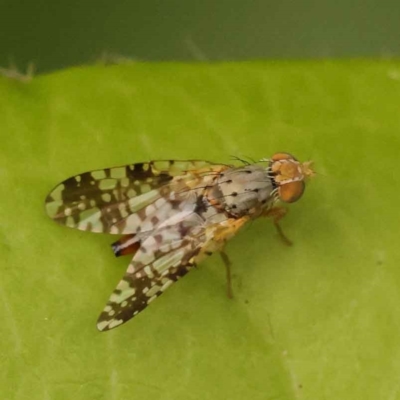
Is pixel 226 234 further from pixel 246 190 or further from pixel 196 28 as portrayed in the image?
A: pixel 196 28

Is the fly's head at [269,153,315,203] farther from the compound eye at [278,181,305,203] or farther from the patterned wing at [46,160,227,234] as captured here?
the patterned wing at [46,160,227,234]

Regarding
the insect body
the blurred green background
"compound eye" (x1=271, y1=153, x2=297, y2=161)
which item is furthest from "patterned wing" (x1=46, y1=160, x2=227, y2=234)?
the blurred green background

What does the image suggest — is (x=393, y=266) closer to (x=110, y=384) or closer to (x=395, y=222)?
(x=395, y=222)

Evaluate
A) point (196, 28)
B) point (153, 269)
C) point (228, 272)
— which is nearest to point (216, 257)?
point (228, 272)

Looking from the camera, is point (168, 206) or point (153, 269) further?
point (168, 206)

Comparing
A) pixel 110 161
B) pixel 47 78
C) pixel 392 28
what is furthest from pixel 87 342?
pixel 392 28

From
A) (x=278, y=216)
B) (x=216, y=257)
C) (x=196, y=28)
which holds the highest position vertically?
(x=278, y=216)

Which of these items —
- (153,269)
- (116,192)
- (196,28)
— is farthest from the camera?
(196,28)
